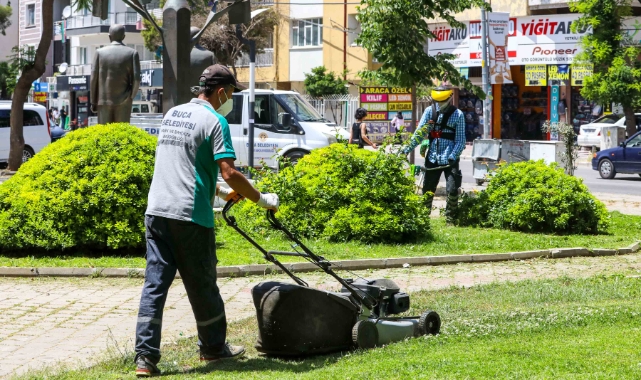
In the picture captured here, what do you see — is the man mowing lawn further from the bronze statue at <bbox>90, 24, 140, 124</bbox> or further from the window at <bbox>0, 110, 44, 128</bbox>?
the window at <bbox>0, 110, 44, 128</bbox>

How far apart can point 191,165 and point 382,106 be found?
17.8m

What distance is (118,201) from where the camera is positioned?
10.3 meters

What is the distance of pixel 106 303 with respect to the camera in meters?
8.40

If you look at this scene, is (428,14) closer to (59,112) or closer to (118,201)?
(118,201)

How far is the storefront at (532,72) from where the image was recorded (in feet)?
127

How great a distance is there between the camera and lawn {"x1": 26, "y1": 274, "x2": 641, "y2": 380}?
5152 mm

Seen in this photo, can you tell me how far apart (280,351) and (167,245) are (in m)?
0.96

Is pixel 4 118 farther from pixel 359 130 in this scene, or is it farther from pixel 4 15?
pixel 4 15

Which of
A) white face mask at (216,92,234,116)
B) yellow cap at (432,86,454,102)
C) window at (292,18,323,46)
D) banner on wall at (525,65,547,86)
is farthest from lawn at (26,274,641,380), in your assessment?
window at (292,18,323,46)

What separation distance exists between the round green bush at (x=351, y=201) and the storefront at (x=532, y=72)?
2590cm

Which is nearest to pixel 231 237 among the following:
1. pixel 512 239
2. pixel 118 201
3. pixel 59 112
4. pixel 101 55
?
pixel 118 201

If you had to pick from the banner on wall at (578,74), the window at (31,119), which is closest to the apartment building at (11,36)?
the window at (31,119)

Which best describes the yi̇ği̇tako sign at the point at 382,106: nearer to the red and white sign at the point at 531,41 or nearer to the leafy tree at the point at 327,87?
the red and white sign at the point at 531,41

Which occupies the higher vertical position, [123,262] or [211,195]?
[211,195]
